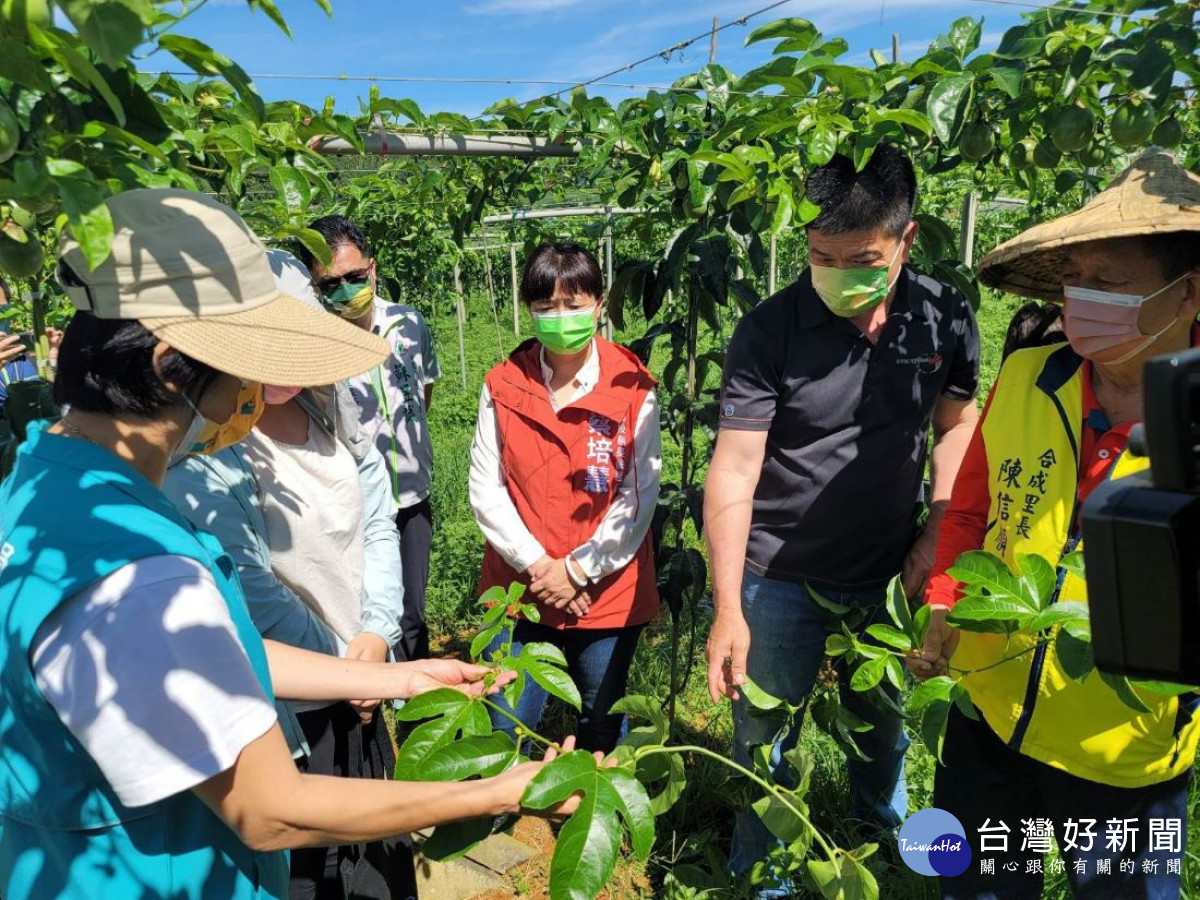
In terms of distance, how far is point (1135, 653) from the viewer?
28.2 inches

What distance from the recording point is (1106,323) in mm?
1373

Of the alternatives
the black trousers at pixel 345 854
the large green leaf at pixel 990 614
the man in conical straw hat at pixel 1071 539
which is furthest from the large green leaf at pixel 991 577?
the black trousers at pixel 345 854

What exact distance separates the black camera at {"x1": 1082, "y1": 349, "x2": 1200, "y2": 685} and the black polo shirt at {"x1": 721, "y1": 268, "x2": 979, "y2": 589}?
1177 mm

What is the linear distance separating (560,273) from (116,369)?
1.45m

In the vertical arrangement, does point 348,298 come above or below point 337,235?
below

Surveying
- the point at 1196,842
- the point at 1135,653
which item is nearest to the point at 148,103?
the point at 1135,653

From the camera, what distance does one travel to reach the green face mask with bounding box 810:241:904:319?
1.79 meters

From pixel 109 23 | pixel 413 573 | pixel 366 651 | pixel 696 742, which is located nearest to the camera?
pixel 109 23

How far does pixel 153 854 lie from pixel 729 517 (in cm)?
120

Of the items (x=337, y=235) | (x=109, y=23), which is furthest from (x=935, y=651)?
(x=337, y=235)

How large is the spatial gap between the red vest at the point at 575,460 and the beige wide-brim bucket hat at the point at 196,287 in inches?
45.9

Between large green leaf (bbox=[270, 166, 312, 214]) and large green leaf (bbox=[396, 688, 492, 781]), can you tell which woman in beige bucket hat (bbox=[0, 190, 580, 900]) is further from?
large green leaf (bbox=[270, 166, 312, 214])

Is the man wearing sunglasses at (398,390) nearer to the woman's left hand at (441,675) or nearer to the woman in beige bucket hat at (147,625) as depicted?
the woman's left hand at (441,675)

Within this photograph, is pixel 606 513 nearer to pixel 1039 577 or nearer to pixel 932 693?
pixel 932 693
